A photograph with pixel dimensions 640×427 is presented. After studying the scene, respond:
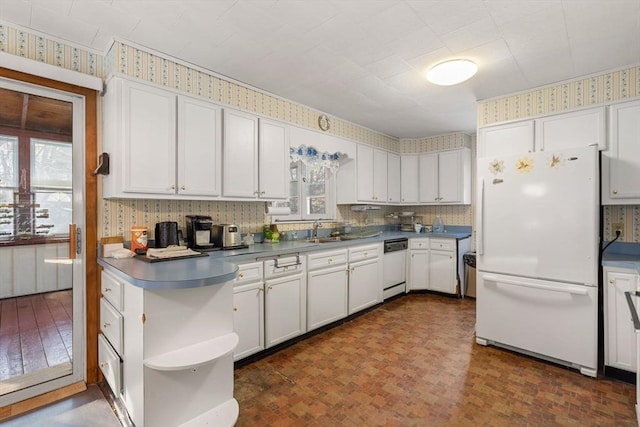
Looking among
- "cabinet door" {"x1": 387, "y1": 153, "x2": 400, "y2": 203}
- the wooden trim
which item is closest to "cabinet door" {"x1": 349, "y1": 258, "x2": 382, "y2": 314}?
"cabinet door" {"x1": 387, "y1": 153, "x2": 400, "y2": 203}

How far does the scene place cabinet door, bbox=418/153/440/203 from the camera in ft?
16.2

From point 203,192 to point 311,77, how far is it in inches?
55.4

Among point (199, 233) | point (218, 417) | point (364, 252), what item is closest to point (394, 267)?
point (364, 252)

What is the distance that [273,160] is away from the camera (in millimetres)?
3156

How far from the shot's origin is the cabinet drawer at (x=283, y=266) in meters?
2.66

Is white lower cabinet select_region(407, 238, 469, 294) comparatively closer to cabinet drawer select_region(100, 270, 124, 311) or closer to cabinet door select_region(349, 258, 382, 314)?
cabinet door select_region(349, 258, 382, 314)

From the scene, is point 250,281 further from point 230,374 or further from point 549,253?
point 549,253

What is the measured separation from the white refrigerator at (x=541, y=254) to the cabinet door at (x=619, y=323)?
95 mm

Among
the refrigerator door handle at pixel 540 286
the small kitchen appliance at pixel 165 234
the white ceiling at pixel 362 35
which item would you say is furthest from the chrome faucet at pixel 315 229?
the refrigerator door handle at pixel 540 286

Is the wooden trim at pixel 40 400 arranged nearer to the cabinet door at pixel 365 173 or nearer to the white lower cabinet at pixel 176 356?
the white lower cabinet at pixel 176 356

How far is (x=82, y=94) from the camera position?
2.29 meters

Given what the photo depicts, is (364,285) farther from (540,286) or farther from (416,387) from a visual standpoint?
(540,286)

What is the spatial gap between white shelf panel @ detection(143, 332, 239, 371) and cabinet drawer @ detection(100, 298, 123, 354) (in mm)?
478

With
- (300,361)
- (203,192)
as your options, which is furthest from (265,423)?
(203,192)
